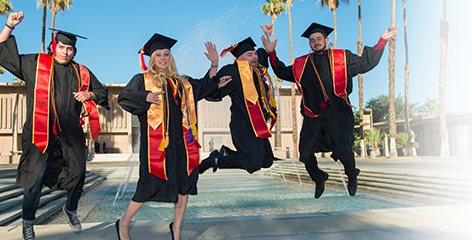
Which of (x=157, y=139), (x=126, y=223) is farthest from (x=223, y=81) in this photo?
(x=126, y=223)

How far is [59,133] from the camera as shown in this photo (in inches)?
125

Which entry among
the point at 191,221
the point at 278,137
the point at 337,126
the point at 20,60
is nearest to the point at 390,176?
the point at 337,126

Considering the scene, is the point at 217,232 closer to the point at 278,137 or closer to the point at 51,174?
the point at 51,174

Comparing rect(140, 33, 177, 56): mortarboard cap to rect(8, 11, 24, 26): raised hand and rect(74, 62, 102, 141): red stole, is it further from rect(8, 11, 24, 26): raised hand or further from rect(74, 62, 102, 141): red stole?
rect(8, 11, 24, 26): raised hand

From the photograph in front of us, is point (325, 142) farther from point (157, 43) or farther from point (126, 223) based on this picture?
point (126, 223)

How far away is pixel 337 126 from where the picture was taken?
4.14 metres

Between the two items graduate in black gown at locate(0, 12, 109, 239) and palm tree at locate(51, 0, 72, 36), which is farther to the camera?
palm tree at locate(51, 0, 72, 36)

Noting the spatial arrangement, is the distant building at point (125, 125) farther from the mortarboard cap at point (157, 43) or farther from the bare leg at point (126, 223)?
the bare leg at point (126, 223)

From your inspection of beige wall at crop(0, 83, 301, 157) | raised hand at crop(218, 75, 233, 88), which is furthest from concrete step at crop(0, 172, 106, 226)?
beige wall at crop(0, 83, 301, 157)

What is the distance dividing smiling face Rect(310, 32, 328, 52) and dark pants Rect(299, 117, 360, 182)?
94 cm

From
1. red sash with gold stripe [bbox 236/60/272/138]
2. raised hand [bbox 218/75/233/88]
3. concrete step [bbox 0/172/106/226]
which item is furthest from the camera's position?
concrete step [bbox 0/172/106/226]

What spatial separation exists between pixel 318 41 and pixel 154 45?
217 centimetres

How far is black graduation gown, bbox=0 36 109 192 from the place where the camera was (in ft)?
9.86

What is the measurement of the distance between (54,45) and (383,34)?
377 centimetres
